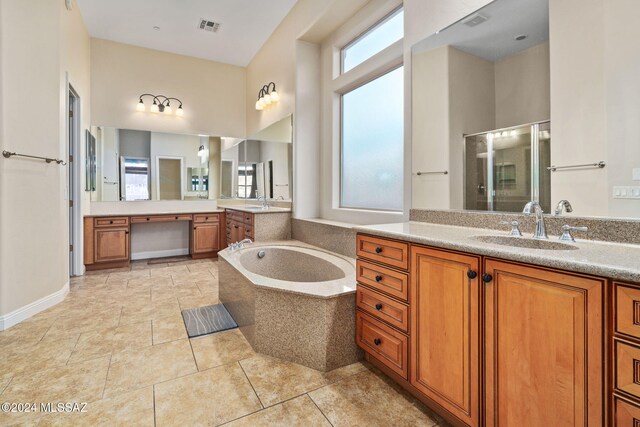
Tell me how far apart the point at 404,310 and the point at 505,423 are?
59cm

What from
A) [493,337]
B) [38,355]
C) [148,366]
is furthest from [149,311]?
[493,337]

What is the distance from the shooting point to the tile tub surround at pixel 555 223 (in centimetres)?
127

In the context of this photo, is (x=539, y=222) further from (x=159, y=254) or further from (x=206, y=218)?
(x=159, y=254)

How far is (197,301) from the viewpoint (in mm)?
3115

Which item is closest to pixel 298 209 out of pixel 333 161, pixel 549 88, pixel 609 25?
pixel 333 161

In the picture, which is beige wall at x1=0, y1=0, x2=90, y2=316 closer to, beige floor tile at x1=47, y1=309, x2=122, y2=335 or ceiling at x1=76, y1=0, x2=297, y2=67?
beige floor tile at x1=47, y1=309, x2=122, y2=335

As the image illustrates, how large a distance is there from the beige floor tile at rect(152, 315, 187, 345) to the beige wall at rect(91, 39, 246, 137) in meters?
3.59

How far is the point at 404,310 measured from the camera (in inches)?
63.1

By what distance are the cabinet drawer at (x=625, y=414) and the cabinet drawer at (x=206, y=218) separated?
4991 mm

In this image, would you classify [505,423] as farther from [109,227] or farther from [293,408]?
[109,227]

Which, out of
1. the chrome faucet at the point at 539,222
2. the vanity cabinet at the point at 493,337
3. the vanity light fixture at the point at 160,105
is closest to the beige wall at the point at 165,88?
the vanity light fixture at the point at 160,105

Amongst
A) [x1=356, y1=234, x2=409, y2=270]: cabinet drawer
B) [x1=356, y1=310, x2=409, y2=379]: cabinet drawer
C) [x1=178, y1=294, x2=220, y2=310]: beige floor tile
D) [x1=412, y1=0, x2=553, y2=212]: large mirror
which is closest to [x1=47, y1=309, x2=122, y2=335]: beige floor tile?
[x1=178, y1=294, x2=220, y2=310]: beige floor tile

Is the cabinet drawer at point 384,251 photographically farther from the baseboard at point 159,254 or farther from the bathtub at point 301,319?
the baseboard at point 159,254

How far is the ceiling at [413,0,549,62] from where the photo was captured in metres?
1.58
